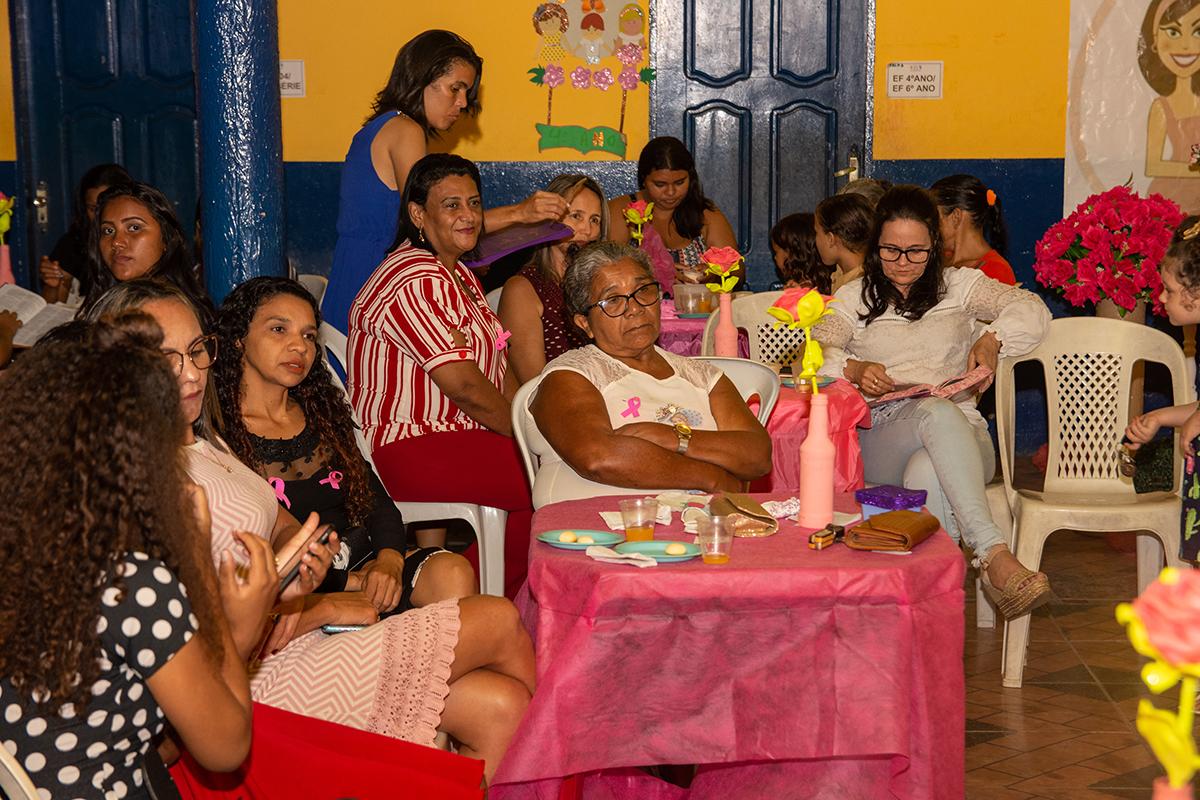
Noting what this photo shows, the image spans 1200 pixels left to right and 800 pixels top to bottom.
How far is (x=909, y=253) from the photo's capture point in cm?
429

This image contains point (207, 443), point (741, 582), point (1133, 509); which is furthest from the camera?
A: point (1133, 509)

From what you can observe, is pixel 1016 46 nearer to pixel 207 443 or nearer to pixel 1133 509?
pixel 1133 509

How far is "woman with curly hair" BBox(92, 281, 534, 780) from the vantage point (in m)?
2.53

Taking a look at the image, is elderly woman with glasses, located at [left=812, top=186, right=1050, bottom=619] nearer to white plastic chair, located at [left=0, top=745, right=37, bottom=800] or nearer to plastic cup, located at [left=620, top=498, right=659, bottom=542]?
plastic cup, located at [left=620, top=498, right=659, bottom=542]

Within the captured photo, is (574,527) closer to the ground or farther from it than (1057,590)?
farther from it

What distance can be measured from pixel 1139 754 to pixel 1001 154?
4612 mm

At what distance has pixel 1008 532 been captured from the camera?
14.5 ft

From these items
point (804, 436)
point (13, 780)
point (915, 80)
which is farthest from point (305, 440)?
point (915, 80)

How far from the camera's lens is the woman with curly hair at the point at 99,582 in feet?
5.62

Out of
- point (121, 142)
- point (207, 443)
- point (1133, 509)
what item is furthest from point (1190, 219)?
point (121, 142)

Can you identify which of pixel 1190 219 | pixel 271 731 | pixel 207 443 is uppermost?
pixel 1190 219

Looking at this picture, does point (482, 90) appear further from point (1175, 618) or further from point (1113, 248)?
point (1175, 618)

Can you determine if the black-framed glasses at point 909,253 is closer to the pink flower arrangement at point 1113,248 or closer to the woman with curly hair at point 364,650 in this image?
the pink flower arrangement at point 1113,248

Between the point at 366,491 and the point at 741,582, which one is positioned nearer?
the point at 741,582
